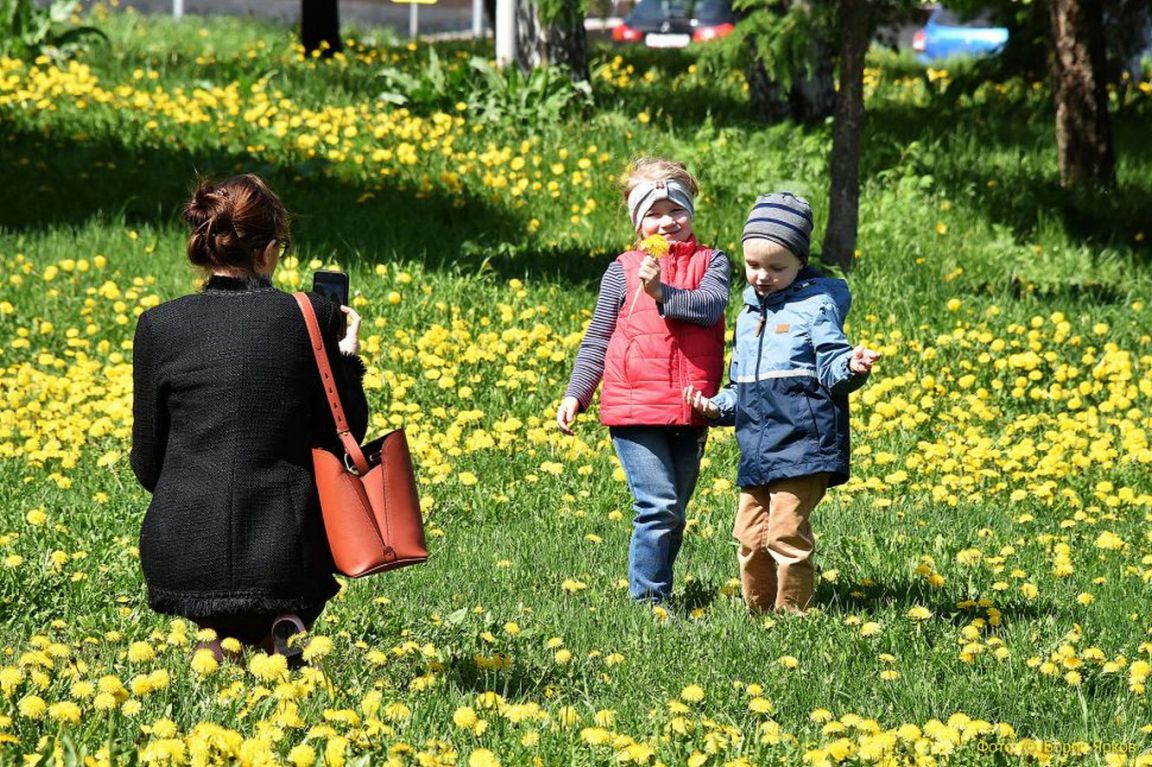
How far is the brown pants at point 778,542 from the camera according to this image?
5168 mm

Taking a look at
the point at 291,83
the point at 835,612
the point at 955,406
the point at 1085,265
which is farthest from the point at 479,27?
the point at 835,612

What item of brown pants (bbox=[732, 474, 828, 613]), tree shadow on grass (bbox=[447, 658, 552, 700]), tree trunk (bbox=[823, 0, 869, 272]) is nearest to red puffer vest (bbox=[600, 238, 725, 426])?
brown pants (bbox=[732, 474, 828, 613])

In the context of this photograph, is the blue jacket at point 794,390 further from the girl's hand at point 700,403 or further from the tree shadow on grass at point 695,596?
the tree shadow on grass at point 695,596

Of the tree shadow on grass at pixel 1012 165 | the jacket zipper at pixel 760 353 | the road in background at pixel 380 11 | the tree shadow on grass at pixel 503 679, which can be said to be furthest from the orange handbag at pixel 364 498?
the road in background at pixel 380 11

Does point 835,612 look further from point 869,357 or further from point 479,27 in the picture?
point 479,27

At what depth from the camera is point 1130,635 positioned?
524 cm

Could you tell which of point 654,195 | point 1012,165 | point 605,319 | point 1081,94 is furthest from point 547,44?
point 654,195

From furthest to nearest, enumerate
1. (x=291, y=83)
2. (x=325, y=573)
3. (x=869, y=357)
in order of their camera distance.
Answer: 1. (x=291, y=83)
2. (x=869, y=357)
3. (x=325, y=573)

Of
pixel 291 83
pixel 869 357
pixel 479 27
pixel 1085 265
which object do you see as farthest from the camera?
pixel 479 27

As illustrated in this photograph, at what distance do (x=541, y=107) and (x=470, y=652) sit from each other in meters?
10.1

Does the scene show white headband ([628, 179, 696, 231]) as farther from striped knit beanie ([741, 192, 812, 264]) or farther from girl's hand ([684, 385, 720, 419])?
girl's hand ([684, 385, 720, 419])

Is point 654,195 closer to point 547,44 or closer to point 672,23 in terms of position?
point 547,44

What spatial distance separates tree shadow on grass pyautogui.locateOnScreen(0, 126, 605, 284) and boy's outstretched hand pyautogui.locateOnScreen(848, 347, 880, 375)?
5424mm

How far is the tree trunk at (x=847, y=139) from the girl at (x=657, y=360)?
524 centimetres
